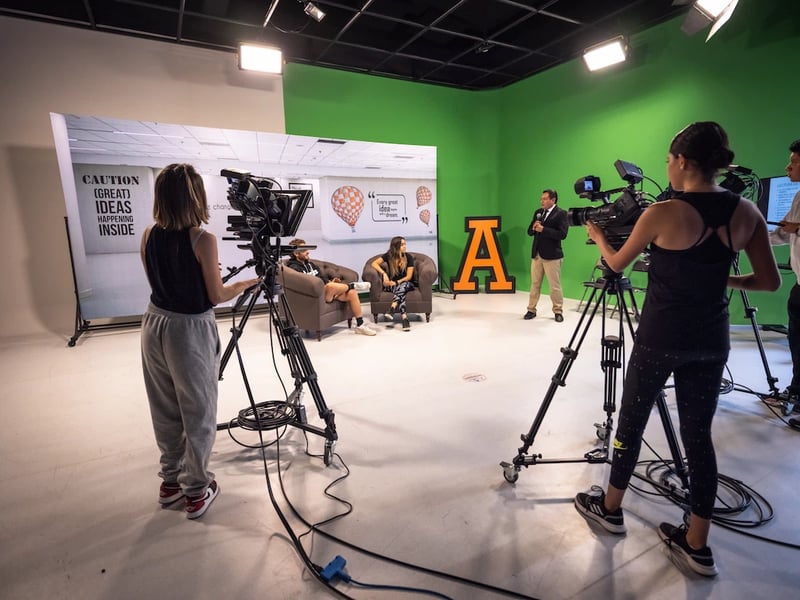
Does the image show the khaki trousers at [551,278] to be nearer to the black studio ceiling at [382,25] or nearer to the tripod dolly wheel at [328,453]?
the black studio ceiling at [382,25]

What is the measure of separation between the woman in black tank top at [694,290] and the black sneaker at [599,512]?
0.20 metres

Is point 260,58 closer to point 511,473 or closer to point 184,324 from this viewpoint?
point 184,324

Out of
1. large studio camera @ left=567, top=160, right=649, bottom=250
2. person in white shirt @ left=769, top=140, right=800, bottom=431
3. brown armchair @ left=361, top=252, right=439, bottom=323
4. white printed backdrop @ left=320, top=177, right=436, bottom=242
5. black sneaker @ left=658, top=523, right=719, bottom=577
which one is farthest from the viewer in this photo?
white printed backdrop @ left=320, top=177, right=436, bottom=242

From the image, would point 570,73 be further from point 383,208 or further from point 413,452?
point 413,452

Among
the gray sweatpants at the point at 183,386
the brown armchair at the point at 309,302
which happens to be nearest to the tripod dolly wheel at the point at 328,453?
the gray sweatpants at the point at 183,386

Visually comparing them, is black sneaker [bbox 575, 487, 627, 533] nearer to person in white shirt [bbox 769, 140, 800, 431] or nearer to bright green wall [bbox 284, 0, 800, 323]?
person in white shirt [bbox 769, 140, 800, 431]

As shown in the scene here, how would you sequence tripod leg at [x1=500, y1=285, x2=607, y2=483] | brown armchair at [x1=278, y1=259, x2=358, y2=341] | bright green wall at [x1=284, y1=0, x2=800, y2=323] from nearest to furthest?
1. tripod leg at [x1=500, y1=285, x2=607, y2=483]
2. bright green wall at [x1=284, y1=0, x2=800, y2=323]
3. brown armchair at [x1=278, y1=259, x2=358, y2=341]

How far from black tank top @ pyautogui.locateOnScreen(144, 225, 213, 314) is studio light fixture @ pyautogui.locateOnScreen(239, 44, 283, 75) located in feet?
14.3

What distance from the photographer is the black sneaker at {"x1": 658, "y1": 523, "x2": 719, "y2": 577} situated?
4.70 feet

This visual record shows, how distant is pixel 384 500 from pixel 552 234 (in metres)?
4.08

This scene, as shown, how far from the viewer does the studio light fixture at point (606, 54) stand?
5.01 meters

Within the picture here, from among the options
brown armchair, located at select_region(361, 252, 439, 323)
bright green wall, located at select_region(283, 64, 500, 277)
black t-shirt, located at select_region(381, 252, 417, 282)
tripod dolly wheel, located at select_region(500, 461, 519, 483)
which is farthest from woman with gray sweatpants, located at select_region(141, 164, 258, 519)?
bright green wall, located at select_region(283, 64, 500, 277)

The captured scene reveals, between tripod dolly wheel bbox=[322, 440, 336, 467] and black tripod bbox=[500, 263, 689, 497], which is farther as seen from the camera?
tripod dolly wheel bbox=[322, 440, 336, 467]

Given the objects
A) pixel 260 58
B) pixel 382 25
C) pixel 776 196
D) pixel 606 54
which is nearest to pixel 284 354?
pixel 776 196
